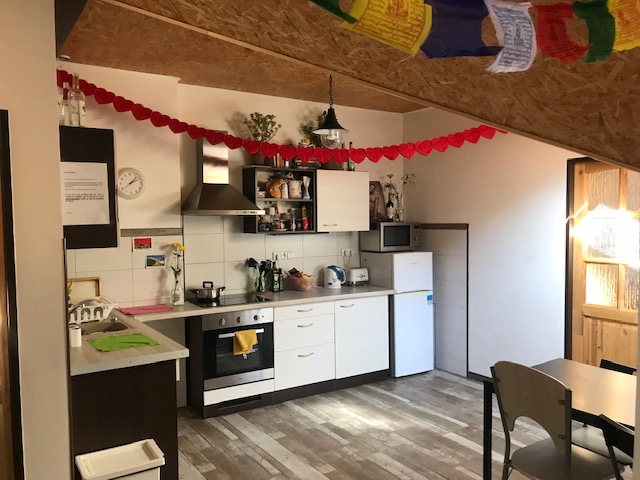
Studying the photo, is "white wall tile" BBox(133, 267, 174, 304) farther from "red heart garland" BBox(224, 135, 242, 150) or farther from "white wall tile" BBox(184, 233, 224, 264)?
"red heart garland" BBox(224, 135, 242, 150)

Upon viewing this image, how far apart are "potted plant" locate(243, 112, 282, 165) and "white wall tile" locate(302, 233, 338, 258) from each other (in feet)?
3.05

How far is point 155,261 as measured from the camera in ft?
14.0

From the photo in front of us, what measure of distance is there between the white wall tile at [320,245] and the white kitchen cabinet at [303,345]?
0.71 metres

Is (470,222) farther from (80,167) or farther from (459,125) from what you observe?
(80,167)

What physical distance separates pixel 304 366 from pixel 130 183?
2.07m

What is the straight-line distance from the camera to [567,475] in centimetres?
229

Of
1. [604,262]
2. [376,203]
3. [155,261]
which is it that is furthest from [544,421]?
[376,203]

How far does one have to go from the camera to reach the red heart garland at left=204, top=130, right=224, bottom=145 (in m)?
4.13

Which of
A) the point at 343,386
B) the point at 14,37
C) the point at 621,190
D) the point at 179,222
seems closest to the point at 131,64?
the point at 179,222

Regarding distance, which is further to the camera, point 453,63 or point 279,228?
point 279,228

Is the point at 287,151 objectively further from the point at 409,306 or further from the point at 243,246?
the point at 409,306

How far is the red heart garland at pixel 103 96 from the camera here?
3.67m

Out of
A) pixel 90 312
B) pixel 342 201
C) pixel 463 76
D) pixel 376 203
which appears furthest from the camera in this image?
pixel 376 203

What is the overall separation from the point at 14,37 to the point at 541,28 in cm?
178
